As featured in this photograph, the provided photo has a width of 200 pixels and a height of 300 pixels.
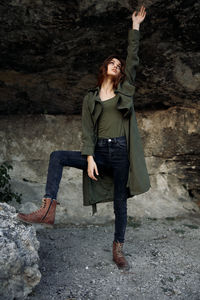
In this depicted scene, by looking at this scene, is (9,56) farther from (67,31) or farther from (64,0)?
(64,0)

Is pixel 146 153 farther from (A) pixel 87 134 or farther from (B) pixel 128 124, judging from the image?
(A) pixel 87 134

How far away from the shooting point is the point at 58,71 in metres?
4.74

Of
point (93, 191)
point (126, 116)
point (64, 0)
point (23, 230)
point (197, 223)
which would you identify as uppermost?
point (64, 0)

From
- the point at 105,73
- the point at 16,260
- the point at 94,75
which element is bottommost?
the point at 16,260

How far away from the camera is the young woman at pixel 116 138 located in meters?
3.16

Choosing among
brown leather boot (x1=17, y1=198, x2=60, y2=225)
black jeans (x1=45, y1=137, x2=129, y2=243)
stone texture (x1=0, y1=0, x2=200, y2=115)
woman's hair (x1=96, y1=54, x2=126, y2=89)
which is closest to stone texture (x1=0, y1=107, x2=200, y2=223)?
stone texture (x1=0, y1=0, x2=200, y2=115)

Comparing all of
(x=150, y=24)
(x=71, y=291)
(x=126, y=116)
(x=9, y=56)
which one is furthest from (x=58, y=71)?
(x=71, y=291)

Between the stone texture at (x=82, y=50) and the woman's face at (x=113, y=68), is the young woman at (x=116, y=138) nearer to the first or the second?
the woman's face at (x=113, y=68)

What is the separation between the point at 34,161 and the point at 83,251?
2.36 m

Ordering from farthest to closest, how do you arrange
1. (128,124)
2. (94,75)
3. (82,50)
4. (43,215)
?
(94,75) < (82,50) < (128,124) < (43,215)

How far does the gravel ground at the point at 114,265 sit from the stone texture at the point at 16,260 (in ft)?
0.72

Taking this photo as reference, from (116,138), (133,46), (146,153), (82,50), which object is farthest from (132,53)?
(146,153)

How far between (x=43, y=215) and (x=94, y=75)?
2.67 metres

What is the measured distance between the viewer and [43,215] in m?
2.77
